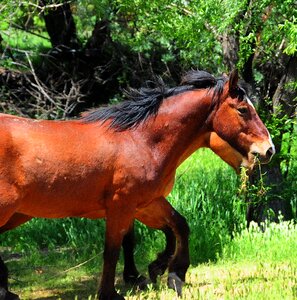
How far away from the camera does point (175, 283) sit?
6168 mm

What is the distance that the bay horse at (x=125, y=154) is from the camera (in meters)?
5.53

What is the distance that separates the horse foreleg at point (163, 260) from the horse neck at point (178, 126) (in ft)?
2.58

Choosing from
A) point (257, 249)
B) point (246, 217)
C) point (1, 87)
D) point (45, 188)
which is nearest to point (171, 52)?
point (1, 87)

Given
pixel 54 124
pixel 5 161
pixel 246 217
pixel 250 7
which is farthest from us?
pixel 246 217

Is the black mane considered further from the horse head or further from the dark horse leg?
the dark horse leg

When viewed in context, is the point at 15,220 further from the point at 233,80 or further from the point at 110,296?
the point at 233,80

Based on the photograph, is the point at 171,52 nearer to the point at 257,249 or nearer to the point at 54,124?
the point at 257,249

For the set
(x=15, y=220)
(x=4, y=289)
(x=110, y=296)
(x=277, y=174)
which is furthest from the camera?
(x=277, y=174)

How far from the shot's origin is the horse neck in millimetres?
6043

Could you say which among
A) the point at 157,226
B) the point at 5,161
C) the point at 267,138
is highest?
the point at 5,161

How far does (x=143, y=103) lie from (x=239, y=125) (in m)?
0.83

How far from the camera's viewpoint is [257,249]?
24.8 feet

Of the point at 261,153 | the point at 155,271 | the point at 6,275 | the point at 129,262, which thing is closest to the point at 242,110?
the point at 261,153

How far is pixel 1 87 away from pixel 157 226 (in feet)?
22.2
